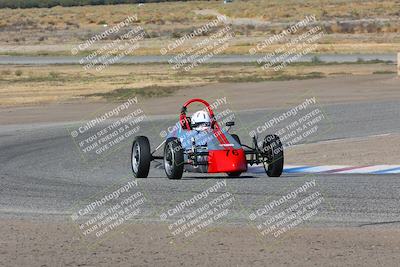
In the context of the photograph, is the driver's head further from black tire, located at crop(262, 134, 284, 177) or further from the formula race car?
black tire, located at crop(262, 134, 284, 177)

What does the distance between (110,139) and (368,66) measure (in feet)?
92.8

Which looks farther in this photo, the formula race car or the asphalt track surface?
the formula race car

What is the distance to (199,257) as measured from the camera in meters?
11.7

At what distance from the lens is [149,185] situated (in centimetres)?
1825

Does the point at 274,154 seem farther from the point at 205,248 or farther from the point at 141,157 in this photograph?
the point at 205,248

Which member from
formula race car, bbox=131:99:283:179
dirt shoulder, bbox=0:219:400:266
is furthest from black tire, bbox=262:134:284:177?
dirt shoulder, bbox=0:219:400:266

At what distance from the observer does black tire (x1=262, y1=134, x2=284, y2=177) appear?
18578 mm

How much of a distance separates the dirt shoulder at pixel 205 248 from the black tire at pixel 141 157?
217 inches

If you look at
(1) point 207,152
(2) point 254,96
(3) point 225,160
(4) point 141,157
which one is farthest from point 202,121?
(2) point 254,96

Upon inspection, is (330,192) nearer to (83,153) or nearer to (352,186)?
(352,186)

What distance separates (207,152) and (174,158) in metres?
0.58

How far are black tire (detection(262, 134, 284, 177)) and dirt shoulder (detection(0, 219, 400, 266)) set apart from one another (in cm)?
511

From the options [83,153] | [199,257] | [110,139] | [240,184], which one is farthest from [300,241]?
[110,139]

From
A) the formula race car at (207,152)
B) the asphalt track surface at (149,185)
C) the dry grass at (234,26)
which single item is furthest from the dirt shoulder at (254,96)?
the dry grass at (234,26)
